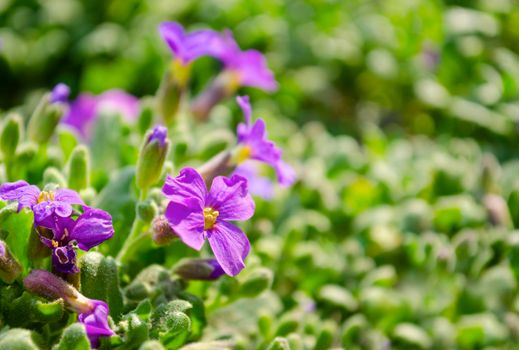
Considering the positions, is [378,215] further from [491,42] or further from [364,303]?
[491,42]

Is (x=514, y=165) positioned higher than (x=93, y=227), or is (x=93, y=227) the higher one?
(x=93, y=227)

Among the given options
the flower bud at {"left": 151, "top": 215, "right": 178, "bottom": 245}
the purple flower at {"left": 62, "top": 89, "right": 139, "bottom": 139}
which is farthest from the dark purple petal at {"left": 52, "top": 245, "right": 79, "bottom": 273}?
the purple flower at {"left": 62, "top": 89, "right": 139, "bottom": 139}

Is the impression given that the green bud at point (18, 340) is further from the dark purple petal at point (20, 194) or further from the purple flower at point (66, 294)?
the dark purple petal at point (20, 194)

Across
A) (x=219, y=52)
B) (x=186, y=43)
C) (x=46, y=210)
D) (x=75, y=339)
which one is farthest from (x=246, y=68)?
(x=75, y=339)

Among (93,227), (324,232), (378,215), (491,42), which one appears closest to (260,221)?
(324,232)

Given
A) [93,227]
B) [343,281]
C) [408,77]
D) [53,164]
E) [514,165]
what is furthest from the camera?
[408,77]

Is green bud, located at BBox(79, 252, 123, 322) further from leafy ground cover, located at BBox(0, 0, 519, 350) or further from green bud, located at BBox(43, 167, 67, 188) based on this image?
green bud, located at BBox(43, 167, 67, 188)
